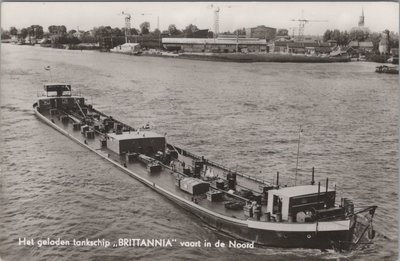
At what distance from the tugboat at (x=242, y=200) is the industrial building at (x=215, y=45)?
50550 mm

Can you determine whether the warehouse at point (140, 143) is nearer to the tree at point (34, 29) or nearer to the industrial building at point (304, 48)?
the tree at point (34, 29)

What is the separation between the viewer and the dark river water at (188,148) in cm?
1869

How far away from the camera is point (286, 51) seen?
95688 millimetres

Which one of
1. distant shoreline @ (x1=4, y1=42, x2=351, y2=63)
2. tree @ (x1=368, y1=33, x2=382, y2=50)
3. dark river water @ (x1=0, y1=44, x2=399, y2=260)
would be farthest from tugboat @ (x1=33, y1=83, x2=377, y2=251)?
distant shoreline @ (x1=4, y1=42, x2=351, y2=63)

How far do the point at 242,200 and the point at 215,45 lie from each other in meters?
68.1

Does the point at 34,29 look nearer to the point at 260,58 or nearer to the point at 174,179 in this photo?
the point at 174,179

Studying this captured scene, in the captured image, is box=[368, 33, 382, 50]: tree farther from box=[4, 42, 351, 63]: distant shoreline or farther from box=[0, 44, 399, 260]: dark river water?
box=[4, 42, 351, 63]: distant shoreline

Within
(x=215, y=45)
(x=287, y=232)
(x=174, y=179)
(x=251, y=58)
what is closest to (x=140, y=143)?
(x=174, y=179)

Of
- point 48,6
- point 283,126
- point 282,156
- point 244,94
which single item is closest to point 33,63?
point 244,94

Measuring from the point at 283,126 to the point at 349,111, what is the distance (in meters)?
7.22

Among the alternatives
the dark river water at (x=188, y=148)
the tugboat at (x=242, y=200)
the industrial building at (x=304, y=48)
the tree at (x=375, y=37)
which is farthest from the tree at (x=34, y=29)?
the industrial building at (x=304, y=48)

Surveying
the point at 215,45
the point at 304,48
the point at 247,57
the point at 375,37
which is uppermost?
the point at 215,45

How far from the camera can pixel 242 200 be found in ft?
63.3

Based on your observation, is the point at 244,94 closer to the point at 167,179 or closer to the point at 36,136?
the point at 36,136
